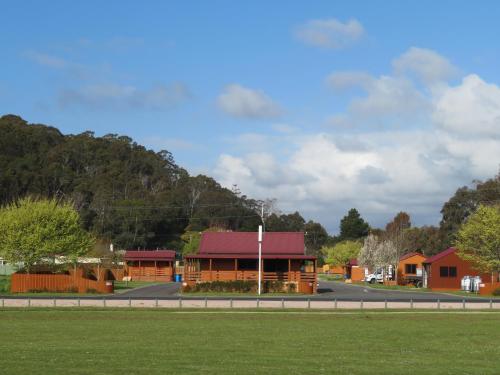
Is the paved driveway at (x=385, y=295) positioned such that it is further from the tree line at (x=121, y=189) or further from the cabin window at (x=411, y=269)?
the tree line at (x=121, y=189)

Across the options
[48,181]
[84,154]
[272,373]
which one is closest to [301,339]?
[272,373]

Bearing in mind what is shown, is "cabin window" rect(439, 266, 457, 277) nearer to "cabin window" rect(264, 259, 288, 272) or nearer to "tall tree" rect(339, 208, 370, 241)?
"cabin window" rect(264, 259, 288, 272)

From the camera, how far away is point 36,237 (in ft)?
201

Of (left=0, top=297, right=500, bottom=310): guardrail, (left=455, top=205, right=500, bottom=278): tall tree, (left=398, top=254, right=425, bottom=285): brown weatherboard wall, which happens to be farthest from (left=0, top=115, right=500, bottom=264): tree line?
(left=0, top=297, right=500, bottom=310): guardrail

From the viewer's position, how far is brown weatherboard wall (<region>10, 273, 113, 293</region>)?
59.4 m

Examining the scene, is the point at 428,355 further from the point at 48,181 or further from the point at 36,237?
the point at 48,181

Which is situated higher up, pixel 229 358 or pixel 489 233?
pixel 489 233

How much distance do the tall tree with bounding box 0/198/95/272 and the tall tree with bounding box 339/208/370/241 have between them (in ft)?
354

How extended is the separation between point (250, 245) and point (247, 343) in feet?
143

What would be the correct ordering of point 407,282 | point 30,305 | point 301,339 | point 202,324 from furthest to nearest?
1. point 407,282
2. point 30,305
3. point 202,324
4. point 301,339

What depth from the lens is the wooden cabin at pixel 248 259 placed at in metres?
64.9

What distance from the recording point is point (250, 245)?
6719 centimetres

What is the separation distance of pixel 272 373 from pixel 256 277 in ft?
159

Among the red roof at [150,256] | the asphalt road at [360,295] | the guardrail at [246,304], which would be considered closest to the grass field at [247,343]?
the guardrail at [246,304]
